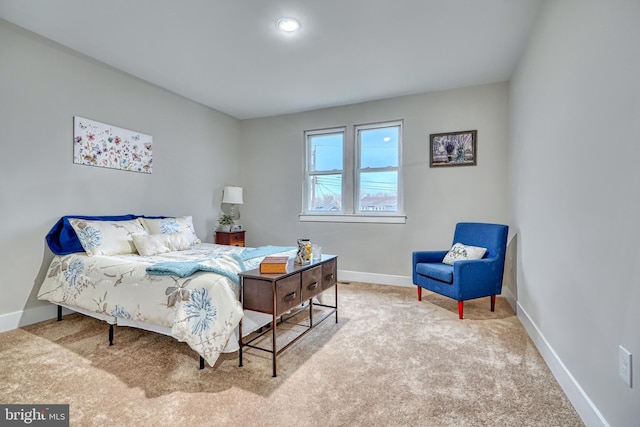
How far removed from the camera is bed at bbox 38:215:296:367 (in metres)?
1.90

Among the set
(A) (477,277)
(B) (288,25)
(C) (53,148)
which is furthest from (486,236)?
(C) (53,148)

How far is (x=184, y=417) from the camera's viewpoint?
1.54m

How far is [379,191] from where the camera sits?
4.35 metres

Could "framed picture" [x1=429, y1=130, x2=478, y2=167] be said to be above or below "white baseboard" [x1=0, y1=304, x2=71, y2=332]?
above

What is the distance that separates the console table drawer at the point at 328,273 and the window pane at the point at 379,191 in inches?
72.1

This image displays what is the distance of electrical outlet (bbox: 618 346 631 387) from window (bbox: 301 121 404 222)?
9.82 ft

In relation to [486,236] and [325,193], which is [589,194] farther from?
[325,193]

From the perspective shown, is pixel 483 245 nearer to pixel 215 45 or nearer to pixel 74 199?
pixel 215 45

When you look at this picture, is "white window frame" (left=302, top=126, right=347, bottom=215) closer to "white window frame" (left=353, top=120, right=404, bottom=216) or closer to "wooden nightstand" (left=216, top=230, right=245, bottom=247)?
"white window frame" (left=353, top=120, right=404, bottom=216)

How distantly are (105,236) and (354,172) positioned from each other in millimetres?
3048

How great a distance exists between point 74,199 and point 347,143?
3.27m

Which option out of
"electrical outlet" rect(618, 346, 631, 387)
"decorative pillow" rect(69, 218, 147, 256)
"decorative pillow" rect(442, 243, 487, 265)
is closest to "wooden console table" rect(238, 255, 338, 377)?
"decorative pillow" rect(69, 218, 147, 256)

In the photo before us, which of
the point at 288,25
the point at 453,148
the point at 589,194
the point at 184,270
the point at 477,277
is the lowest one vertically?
the point at 477,277

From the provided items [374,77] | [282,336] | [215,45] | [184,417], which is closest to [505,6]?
[374,77]
